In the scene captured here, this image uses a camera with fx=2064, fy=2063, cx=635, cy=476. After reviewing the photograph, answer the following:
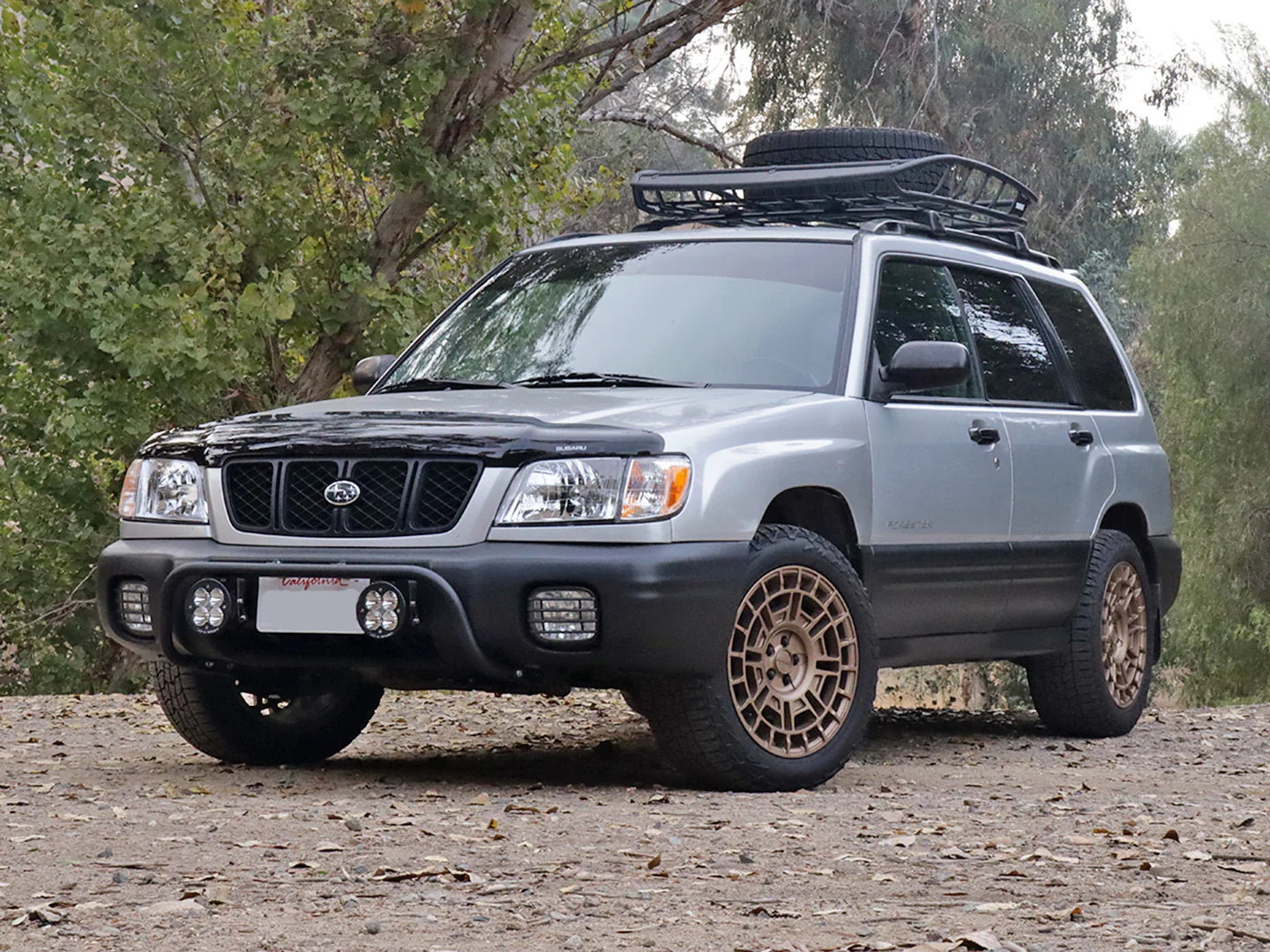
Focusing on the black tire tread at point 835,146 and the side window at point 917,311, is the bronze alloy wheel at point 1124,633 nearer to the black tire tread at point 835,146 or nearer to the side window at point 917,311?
the side window at point 917,311

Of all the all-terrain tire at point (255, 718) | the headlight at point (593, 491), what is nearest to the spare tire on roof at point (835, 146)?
the all-terrain tire at point (255, 718)

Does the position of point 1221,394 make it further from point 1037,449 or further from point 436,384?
point 436,384

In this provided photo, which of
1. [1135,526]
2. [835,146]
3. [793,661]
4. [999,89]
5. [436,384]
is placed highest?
[999,89]

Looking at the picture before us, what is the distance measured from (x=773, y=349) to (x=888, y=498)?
0.65 meters

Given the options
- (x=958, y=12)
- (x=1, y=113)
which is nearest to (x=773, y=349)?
(x=1, y=113)

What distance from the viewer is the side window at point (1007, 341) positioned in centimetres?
812

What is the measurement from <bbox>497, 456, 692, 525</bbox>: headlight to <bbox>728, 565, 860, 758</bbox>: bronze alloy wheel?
492mm

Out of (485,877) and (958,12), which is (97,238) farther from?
(958,12)

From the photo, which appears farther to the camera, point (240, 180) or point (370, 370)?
point (240, 180)

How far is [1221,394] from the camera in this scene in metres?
32.4

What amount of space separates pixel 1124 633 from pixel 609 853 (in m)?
4.46

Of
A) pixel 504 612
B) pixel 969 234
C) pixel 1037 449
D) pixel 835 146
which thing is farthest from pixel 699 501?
pixel 835 146

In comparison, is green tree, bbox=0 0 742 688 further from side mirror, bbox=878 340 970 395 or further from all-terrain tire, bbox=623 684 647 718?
all-terrain tire, bbox=623 684 647 718

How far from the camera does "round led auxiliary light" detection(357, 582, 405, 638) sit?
6.04 m
